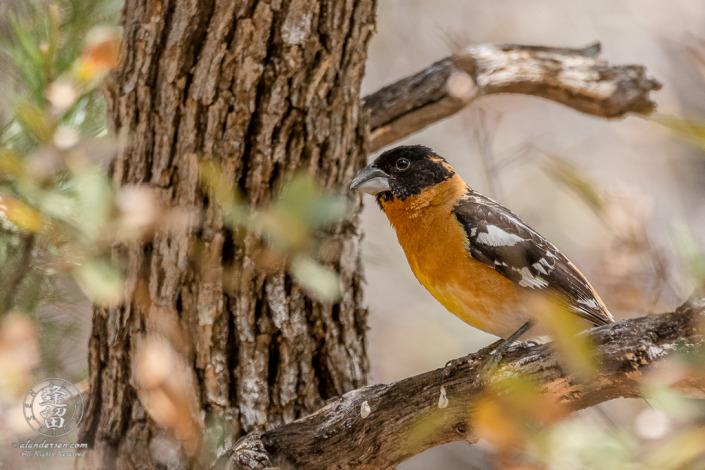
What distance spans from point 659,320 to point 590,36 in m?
9.19

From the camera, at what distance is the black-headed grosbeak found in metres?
3.34

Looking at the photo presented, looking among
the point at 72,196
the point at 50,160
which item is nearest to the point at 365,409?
the point at 72,196

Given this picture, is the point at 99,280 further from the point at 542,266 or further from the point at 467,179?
the point at 467,179

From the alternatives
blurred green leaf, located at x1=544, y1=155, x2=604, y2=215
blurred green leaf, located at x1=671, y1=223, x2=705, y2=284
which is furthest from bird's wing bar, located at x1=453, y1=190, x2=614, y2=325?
blurred green leaf, located at x1=671, y1=223, x2=705, y2=284

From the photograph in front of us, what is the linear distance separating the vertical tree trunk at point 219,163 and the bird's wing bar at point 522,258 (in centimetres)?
93

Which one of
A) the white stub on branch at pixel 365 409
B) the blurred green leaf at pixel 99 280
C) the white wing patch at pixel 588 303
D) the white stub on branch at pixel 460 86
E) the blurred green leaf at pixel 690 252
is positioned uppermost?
the white stub on branch at pixel 460 86

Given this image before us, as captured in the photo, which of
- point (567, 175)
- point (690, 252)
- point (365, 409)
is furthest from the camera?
point (365, 409)

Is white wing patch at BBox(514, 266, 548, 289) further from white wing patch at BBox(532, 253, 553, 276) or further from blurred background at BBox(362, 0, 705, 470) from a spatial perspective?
blurred background at BBox(362, 0, 705, 470)

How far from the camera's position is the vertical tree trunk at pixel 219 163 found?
3.21m

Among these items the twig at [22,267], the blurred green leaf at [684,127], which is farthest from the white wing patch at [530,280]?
the twig at [22,267]

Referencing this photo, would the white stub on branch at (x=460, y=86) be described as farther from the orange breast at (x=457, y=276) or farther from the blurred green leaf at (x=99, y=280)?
the blurred green leaf at (x=99, y=280)

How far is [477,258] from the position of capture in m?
3.35

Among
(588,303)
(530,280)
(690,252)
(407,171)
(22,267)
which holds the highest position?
(407,171)

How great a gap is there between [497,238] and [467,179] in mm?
6380
